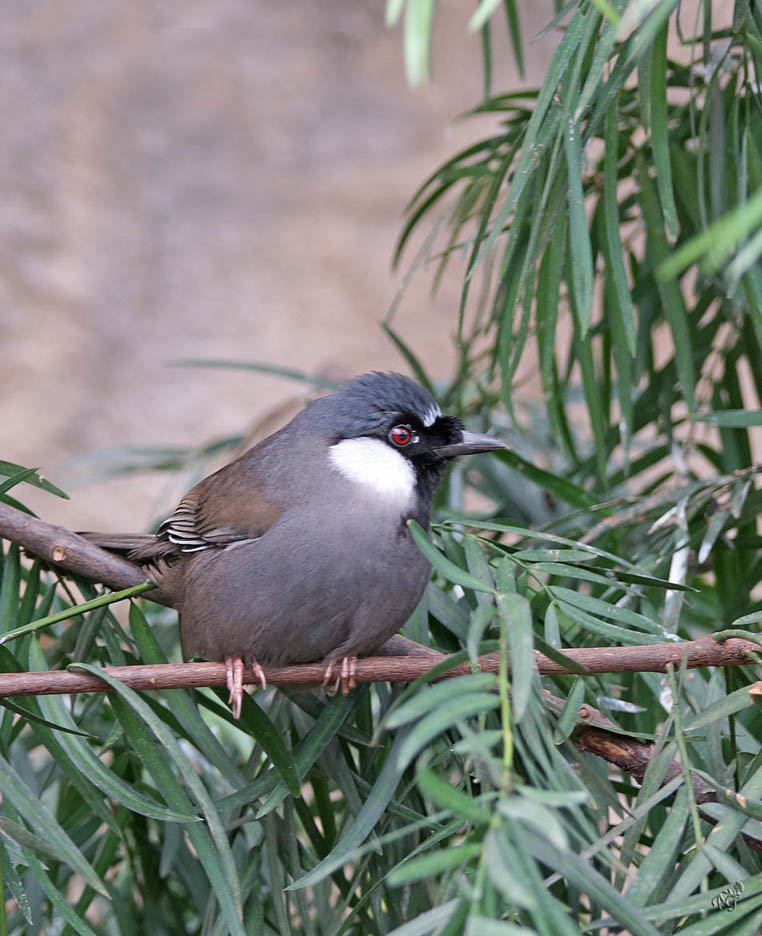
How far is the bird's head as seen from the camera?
1.85 meters

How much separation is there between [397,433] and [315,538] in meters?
0.27

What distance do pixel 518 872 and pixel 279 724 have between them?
1059mm

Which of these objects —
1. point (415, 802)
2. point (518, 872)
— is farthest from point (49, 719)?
point (518, 872)

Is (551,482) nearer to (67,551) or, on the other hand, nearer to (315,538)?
(315,538)

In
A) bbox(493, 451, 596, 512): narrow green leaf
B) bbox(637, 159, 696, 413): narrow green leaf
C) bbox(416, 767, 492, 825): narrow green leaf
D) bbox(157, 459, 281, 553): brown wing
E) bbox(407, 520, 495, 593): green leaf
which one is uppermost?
bbox(637, 159, 696, 413): narrow green leaf

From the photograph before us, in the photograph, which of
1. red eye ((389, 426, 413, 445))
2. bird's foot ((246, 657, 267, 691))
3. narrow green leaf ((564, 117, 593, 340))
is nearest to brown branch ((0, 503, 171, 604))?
bird's foot ((246, 657, 267, 691))

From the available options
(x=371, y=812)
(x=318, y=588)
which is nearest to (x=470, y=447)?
(x=318, y=588)

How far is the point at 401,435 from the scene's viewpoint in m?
1.87

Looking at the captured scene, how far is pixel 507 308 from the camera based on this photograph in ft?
5.56

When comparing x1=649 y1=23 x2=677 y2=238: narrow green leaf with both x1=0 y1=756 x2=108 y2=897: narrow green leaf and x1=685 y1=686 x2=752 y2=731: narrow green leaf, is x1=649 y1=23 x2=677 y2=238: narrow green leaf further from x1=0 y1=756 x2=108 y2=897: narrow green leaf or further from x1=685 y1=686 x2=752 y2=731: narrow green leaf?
x1=0 y1=756 x2=108 y2=897: narrow green leaf

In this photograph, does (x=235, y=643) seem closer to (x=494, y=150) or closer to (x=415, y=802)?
(x=415, y=802)

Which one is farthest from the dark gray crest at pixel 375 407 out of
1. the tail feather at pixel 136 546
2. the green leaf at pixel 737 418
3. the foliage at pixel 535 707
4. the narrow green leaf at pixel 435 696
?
the narrow green leaf at pixel 435 696

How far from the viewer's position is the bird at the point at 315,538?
1.64m

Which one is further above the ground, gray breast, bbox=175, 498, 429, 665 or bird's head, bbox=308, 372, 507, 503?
bird's head, bbox=308, 372, 507, 503
